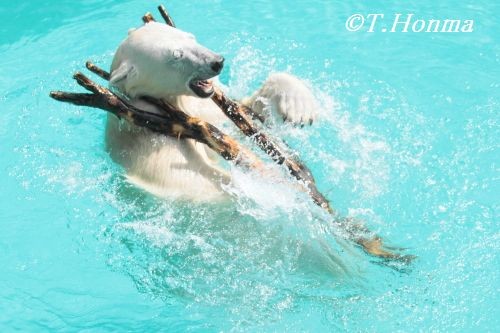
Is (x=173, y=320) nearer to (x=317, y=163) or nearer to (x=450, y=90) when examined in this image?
(x=317, y=163)

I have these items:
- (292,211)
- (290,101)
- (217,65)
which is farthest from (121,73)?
(292,211)

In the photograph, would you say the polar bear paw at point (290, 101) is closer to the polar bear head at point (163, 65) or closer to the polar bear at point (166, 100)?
the polar bear at point (166, 100)

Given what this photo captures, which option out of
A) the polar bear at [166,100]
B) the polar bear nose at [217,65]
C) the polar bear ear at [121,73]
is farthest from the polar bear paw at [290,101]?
the polar bear ear at [121,73]

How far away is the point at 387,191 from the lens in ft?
14.5

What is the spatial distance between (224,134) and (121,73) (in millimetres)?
624

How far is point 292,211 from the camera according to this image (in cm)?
370

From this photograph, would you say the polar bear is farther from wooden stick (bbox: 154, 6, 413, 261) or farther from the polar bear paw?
wooden stick (bbox: 154, 6, 413, 261)

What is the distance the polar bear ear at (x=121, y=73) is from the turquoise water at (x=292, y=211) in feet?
1.90

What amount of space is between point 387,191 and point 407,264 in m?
0.74

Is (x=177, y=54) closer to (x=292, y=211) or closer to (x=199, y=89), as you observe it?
(x=199, y=89)

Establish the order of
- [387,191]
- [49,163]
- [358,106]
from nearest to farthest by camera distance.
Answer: [387,191] → [49,163] → [358,106]

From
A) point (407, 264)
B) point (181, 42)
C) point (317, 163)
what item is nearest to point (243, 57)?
point (317, 163)

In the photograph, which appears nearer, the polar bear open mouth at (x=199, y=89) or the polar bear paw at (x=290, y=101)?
the polar bear open mouth at (x=199, y=89)

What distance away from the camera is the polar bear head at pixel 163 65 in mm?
3486
